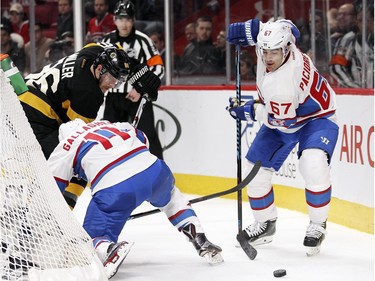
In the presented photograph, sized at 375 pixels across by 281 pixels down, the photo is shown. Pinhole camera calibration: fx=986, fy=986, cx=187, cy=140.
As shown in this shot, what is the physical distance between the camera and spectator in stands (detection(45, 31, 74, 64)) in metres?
7.05

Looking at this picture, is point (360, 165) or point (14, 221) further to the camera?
point (360, 165)

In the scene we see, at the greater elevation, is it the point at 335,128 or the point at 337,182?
the point at 335,128

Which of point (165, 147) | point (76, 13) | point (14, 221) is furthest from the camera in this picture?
point (76, 13)

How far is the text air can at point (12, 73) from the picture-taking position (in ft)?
10.4

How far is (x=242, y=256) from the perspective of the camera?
159 inches

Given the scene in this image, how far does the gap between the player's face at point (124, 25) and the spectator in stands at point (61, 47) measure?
114 centimetres

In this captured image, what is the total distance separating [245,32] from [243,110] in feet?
1.11

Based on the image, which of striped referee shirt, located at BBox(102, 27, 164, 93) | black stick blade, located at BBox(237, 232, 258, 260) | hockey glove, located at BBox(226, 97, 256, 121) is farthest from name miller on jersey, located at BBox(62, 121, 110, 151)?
striped referee shirt, located at BBox(102, 27, 164, 93)

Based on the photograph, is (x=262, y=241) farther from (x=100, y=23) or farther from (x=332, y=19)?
(x=100, y=23)

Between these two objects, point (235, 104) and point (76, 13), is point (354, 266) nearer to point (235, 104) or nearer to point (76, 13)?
point (235, 104)

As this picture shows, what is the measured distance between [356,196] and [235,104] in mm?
824

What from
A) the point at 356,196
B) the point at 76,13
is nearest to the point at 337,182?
the point at 356,196

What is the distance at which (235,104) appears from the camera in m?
4.25

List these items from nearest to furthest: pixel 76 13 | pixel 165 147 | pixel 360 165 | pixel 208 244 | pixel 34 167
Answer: pixel 34 167 → pixel 208 244 → pixel 360 165 → pixel 165 147 → pixel 76 13
